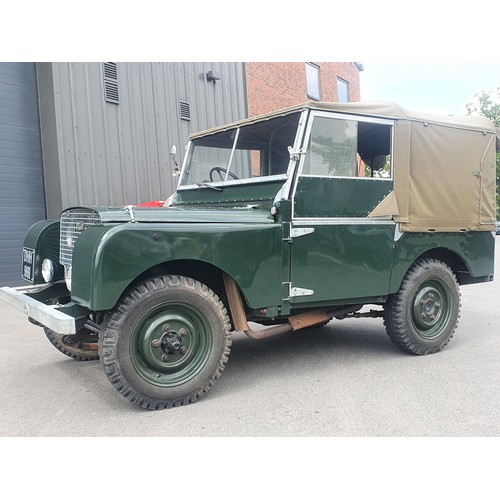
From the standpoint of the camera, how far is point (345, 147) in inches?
170

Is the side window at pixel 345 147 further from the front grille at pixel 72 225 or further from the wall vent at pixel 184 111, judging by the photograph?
the wall vent at pixel 184 111

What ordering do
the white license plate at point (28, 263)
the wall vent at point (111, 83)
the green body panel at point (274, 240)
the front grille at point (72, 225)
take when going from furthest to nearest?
the wall vent at point (111, 83) → the white license plate at point (28, 263) → the front grille at point (72, 225) → the green body panel at point (274, 240)

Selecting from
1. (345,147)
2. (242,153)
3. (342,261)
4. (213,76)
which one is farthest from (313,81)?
(342,261)

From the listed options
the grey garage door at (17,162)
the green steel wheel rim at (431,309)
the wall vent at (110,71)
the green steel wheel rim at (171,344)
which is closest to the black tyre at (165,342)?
the green steel wheel rim at (171,344)

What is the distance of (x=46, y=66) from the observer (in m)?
8.15

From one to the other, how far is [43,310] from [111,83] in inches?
271

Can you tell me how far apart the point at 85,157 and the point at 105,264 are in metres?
6.11

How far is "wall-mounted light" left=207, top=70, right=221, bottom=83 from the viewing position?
11.2 metres

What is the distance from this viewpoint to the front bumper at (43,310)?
10.0ft

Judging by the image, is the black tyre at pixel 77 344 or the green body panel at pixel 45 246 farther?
the black tyre at pixel 77 344

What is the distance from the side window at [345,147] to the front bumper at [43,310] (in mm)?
2162

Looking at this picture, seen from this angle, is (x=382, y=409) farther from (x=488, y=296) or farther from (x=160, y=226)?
(x=488, y=296)

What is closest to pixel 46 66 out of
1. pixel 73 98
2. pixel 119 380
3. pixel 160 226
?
pixel 73 98

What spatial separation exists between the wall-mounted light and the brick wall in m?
Result: 1.43
